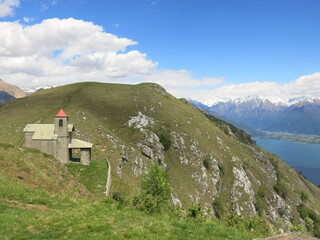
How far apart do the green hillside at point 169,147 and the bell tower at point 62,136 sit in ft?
62.5

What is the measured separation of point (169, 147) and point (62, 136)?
65.7m

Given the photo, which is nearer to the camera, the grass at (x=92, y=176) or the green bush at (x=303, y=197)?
the grass at (x=92, y=176)

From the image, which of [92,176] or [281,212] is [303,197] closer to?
[281,212]

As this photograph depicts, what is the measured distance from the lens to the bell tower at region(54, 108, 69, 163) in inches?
2020

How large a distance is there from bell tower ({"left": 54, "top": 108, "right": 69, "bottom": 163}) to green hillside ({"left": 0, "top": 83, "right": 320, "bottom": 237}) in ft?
62.5

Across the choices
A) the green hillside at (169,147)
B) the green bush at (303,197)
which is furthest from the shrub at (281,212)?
the green bush at (303,197)

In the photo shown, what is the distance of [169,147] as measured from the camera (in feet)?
367

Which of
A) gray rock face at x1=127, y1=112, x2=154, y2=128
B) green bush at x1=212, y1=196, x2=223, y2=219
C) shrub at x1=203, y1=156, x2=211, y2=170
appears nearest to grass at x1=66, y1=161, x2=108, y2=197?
gray rock face at x1=127, y1=112, x2=154, y2=128

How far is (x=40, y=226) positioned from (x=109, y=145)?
68878 mm

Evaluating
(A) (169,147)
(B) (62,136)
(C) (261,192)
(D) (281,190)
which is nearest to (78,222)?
(B) (62,136)

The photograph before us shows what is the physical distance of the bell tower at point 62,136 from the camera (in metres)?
51.3

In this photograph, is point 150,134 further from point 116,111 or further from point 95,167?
point 95,167

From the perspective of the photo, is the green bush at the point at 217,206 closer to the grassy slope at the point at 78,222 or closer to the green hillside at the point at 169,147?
the green hillside at the point at 169,147

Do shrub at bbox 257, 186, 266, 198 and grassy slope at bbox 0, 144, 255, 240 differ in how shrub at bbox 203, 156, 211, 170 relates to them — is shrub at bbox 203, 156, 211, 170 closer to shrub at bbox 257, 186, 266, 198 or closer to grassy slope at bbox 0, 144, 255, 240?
shrub at bbox 257, 186, 266, 198
